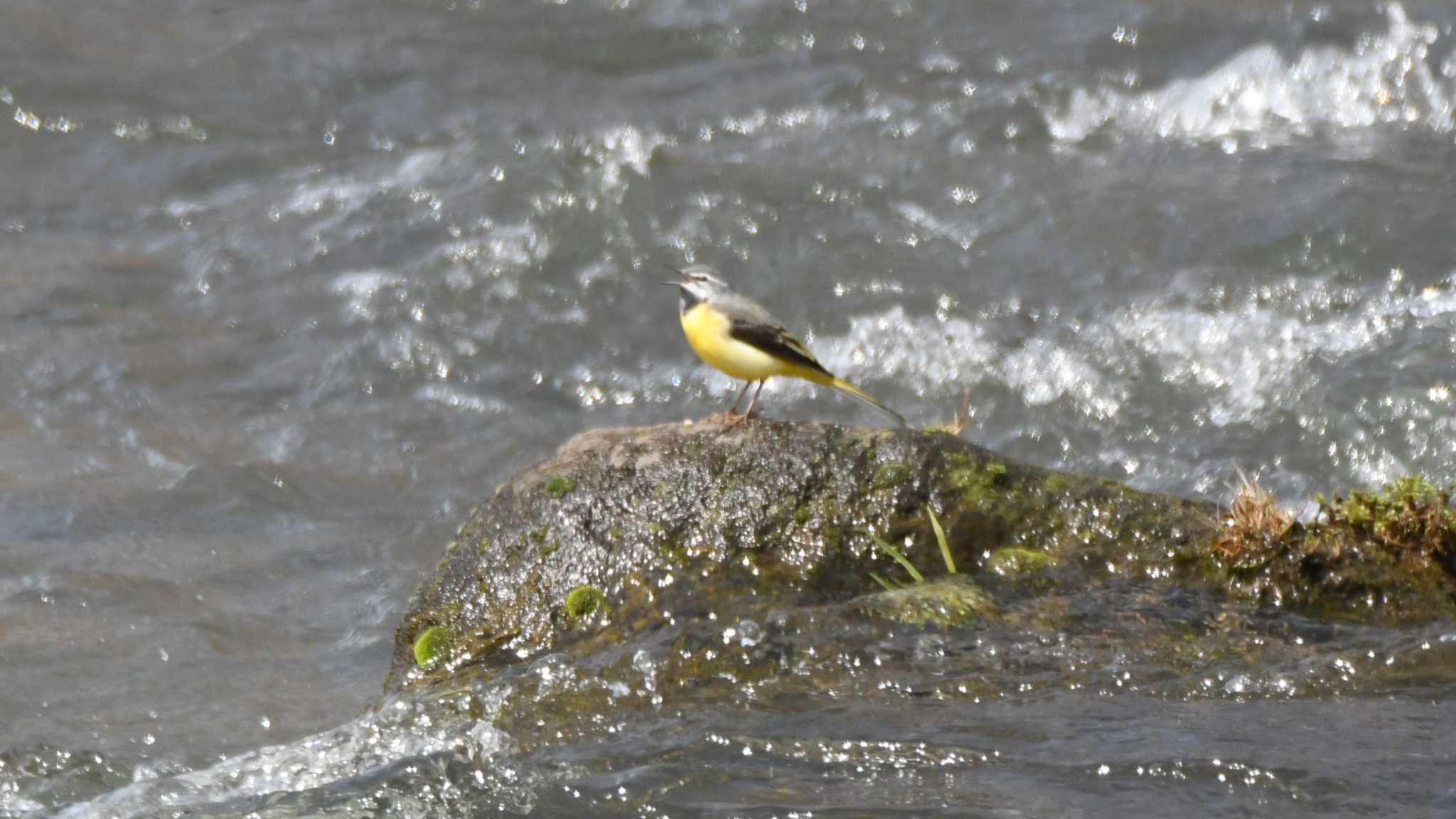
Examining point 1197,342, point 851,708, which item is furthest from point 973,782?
point 1197,342

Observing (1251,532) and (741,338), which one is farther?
(741,338)

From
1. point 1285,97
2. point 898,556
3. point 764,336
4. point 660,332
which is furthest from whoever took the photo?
point 1285,97

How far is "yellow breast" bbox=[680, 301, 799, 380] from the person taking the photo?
7.02 m

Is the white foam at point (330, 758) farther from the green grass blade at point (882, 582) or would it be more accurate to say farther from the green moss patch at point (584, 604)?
the green grass blade at point (882, 582)

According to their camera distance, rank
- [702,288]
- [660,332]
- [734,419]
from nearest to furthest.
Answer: [734,419] < [702,288] < [660,332]

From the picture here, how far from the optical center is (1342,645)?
5.49 meters

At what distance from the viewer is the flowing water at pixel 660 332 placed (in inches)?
199

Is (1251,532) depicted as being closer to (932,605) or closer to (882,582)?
(932,605)

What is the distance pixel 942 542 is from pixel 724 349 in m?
1.55

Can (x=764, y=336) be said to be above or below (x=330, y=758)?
above

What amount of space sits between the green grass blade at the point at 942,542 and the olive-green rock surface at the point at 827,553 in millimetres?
30

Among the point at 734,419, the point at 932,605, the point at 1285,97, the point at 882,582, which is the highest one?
the point at 1285,97

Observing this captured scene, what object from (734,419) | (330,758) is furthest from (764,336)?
(330,758)

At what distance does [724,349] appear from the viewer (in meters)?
7.08
